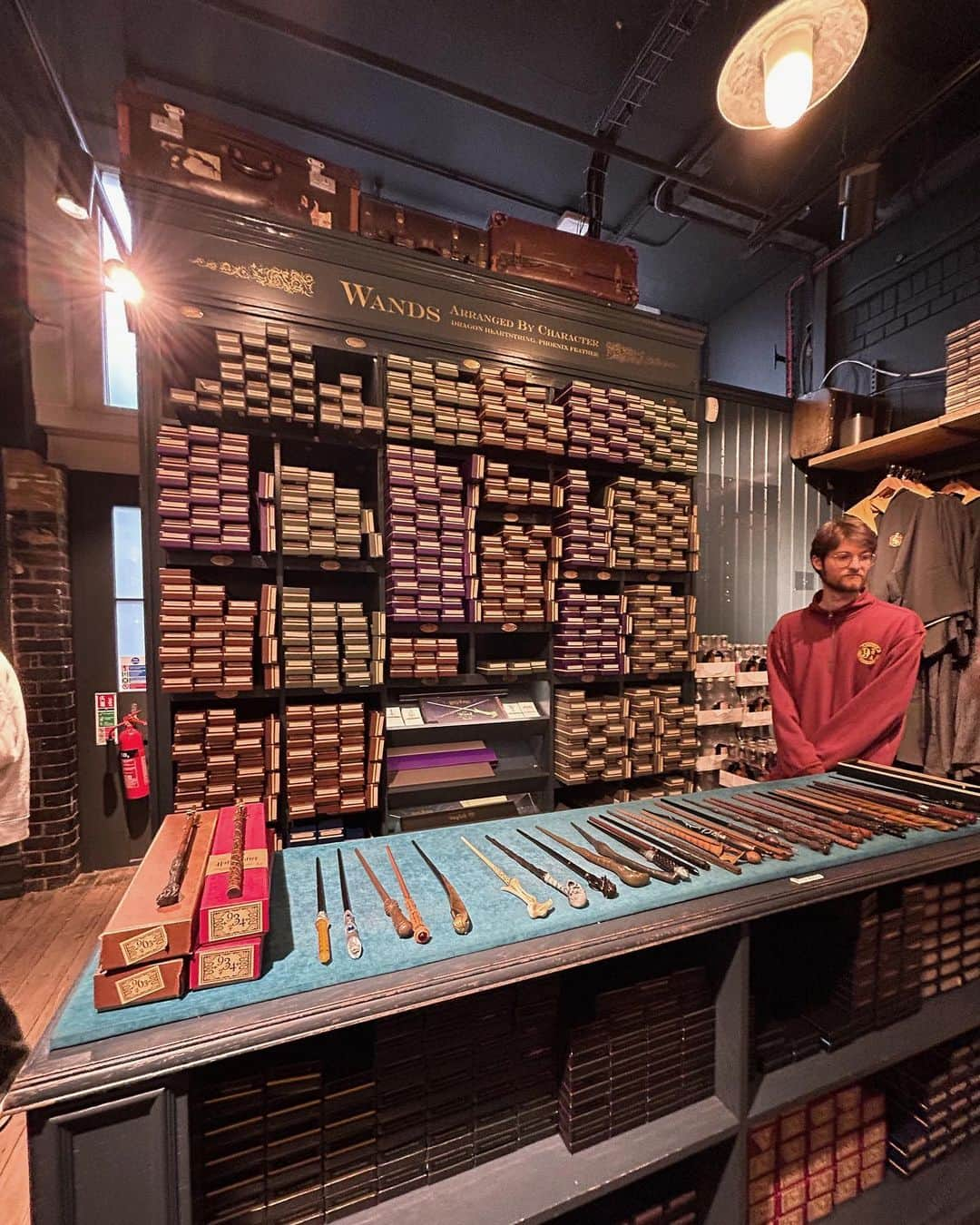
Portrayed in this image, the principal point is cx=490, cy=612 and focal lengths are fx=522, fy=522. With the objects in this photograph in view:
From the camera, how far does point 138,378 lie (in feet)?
7.70

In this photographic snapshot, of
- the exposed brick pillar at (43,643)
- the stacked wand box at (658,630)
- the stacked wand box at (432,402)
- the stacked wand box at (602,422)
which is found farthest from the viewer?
the exposed brick pillar at (43,643)

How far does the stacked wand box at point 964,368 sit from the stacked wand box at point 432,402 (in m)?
2.86

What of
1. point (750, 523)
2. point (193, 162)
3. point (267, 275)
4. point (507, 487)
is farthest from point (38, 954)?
point (750, 523)

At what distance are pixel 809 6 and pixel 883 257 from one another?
3.42m

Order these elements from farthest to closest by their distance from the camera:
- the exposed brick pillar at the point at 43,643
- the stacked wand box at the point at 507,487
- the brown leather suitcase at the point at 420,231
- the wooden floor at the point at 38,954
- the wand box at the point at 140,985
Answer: the exposed brick pillar at the point at 43,643
the stacked wand box at the point at 507,487
the brown leather suitcase at the point at 420,231
the wooden floor at the point at 38,954
the wand box at the point at 140,985

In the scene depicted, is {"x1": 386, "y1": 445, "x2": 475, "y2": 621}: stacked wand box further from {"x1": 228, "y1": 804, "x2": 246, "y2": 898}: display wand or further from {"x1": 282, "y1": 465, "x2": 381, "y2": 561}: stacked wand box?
{"x1": 228, "y1": 804, "x2": 246, "y2": 898}: display wand

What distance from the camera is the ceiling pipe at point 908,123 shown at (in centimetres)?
277

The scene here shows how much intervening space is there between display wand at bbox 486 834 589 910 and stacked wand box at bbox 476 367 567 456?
2208 mm

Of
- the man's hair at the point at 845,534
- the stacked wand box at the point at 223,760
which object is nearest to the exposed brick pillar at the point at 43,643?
the stacked wand box at the point at 223,760

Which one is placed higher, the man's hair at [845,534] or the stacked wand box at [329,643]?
the man's hair at [845,534]

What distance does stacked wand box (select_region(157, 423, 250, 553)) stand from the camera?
7.61 ft

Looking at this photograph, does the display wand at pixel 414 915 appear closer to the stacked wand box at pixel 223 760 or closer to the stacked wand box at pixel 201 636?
the stacked wand box at pixel 223 760

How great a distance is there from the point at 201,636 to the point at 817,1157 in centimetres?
274

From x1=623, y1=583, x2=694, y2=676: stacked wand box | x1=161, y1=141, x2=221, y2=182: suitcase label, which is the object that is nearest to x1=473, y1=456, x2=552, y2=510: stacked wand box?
x1=623, y1=583, x2=694, y2=676: stacked wand box
